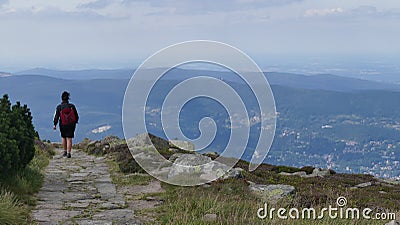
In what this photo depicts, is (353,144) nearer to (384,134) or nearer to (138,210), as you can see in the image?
(384,134)

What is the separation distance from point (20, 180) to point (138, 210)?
2.81 m

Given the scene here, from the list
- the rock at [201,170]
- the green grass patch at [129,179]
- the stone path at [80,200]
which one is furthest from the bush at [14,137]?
the rock at [201,170]

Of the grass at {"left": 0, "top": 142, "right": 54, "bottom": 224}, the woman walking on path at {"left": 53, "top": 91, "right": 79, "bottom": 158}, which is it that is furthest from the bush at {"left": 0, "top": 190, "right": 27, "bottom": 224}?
the woman walking on path at {"left": 53, "top": 91, "right": 79, "bottom": 158}

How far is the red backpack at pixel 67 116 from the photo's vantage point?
17675mm

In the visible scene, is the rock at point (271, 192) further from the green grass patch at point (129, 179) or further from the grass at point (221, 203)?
the green grass patch at point (129, 179)

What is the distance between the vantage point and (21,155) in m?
11.4

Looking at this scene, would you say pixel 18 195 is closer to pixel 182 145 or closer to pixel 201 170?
pixel 201 170

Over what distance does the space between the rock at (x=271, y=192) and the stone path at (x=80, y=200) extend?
119 inches

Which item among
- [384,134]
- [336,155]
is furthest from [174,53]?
[384,134]

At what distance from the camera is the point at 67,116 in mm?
17797

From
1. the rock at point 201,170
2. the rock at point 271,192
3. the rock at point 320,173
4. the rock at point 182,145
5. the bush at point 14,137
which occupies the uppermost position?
the bush at point 14,137

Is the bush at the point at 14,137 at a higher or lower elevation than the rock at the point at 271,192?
higher

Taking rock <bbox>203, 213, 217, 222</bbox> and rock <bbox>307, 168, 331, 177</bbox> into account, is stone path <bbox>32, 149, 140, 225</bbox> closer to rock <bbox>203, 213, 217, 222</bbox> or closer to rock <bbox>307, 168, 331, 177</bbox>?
rock <bbox>203, 213, 217, 222</bbox>

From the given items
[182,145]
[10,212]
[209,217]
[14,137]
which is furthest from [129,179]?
[182,145]
